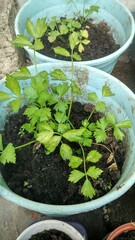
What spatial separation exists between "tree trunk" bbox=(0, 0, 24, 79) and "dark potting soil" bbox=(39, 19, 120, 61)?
192 millimetres

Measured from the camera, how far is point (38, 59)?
138 centimetres

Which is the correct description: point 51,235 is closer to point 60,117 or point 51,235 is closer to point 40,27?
point 60,117

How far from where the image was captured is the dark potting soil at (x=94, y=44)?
5.07 feet

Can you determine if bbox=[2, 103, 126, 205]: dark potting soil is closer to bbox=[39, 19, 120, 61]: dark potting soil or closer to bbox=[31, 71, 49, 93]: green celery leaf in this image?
bbox=[31, 71, 49, 93]: green celery leaf

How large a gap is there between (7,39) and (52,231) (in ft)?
3.37

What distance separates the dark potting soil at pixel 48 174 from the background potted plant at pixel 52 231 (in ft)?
0.49

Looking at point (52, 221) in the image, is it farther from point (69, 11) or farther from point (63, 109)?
point (69, 11)

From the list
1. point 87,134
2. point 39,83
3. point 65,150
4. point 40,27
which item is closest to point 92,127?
point 87,134

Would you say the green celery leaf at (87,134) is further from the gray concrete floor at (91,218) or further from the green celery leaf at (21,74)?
the gray concrete floor at (91,218)

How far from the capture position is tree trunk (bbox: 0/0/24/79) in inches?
62.2

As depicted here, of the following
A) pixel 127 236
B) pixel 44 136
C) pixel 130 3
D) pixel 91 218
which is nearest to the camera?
pixel 44 136

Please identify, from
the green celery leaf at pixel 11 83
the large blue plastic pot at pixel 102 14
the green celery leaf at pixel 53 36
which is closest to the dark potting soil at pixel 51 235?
the green celery leaf at pixel 11 83

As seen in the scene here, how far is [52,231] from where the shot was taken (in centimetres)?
121

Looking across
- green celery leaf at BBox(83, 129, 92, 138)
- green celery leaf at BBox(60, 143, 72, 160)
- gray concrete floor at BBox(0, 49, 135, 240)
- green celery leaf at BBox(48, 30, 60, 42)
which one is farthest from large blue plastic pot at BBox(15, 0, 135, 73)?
gray concrete floor at BBox(0, 49, 135, 240)
